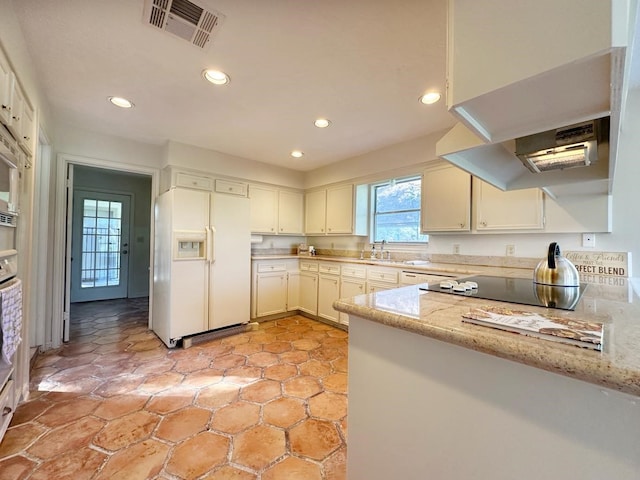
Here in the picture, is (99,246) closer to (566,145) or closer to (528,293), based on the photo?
(528,293)

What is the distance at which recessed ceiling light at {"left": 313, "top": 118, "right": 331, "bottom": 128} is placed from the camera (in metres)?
2.72

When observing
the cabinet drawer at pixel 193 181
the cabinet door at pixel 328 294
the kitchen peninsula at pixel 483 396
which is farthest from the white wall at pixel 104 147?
the kitchen peninsula at pixel 483 396

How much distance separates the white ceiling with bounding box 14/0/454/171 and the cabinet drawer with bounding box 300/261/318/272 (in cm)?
181

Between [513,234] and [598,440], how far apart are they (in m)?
2.49

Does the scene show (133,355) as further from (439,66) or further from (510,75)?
(439,66)

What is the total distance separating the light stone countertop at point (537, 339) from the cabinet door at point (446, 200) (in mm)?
1658

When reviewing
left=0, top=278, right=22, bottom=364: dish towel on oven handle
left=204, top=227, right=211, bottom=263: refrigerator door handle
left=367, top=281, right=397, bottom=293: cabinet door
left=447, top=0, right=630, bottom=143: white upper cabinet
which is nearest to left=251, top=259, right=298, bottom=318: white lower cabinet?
left=204, top=227, right=211, bottom=263: refrigerator door handle

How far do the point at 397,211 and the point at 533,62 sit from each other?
315cm

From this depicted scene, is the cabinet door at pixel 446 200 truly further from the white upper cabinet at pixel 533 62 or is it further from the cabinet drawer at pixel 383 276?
the white upper cabinet at pixel 533 62

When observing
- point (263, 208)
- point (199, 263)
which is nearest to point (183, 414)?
point (199, 263)

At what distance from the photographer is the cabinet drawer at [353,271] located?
330 centimetres

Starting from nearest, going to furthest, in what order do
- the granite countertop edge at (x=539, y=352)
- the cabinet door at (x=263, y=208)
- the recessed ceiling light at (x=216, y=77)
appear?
1. the granite countertop edge at (x=539, y=352)
2. the recessed ceiling light at (x=216, y=77)
3. the cabinet door at (x=263, y=208)

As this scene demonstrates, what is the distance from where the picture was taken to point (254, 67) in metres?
1.89

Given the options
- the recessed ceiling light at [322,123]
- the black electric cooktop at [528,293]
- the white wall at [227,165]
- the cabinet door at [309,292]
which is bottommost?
the cabinet door at [309,292]
